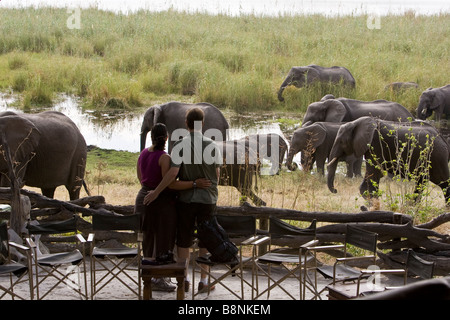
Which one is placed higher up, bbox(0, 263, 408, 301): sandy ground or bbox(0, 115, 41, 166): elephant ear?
bbox(0, 115, 41, 166): elephant ear

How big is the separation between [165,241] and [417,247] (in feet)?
8.25

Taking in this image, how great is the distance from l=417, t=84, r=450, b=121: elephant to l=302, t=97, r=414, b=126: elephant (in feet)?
19.7

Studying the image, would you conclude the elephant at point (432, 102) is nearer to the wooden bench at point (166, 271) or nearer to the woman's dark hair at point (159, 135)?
the woman's dark hair at point (159, 135)

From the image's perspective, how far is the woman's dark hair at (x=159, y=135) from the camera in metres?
6.31

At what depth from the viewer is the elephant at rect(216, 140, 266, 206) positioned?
10.8 meters

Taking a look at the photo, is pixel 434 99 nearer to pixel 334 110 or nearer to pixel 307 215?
pixel 334 110

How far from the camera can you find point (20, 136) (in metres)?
10.2

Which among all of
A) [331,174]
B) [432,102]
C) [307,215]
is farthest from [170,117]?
[432,102]

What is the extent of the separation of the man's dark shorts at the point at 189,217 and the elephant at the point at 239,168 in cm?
425

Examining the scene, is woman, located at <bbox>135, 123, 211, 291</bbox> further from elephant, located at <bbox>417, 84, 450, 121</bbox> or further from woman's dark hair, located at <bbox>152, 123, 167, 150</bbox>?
elephant, located at <bbox>417, 84, 450, 121</bbox>

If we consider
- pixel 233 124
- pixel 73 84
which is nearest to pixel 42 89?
pixel 73 84

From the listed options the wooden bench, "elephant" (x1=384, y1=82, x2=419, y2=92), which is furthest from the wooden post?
"elephant" (x1=384, y1=82, x2=419, y2=92)

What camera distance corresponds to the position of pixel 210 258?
619cm
